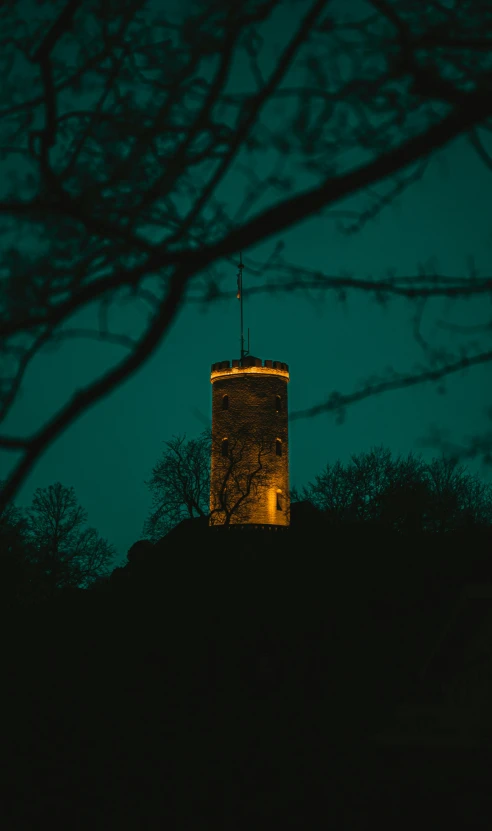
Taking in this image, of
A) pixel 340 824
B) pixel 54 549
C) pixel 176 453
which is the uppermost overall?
pixel 176 453

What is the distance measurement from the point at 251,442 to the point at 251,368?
12.3ft

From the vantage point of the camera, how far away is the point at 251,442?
48625mm

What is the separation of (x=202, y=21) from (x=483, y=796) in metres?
3.83

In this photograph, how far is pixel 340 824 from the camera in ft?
16.9

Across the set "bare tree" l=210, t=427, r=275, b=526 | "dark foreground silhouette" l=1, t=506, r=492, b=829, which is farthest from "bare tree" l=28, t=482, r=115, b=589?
"dark foreground silhouette" l=1, t=506, r=492, b=829

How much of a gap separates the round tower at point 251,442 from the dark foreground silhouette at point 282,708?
32145mm

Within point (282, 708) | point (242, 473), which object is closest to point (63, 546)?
point (242, 473)

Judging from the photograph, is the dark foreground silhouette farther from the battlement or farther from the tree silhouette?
the battlement

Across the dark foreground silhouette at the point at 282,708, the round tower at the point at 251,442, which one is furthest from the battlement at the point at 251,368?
the dark foreground silhouette at the point at 282,708

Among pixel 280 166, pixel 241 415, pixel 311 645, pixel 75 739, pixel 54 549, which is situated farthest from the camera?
pixel 241 415

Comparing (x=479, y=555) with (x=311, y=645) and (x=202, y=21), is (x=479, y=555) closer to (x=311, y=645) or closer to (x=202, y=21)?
(x=311, y=645)

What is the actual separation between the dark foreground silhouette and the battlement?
34.4m

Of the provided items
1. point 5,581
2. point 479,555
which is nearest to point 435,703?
point 479,555

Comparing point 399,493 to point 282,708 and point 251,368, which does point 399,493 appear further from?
point 282,708
